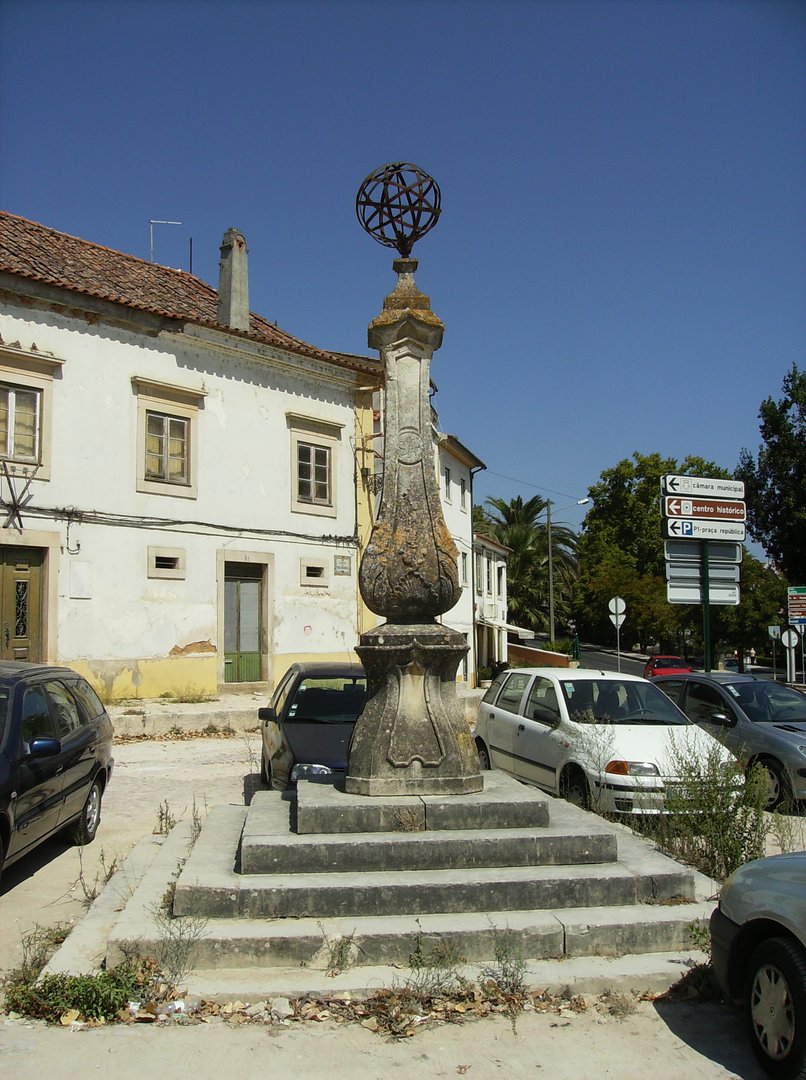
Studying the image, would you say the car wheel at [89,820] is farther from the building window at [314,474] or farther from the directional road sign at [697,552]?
the building window at [314,474]

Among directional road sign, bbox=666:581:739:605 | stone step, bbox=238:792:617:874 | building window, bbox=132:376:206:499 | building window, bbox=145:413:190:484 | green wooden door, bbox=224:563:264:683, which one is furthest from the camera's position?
green wooden door, bbox=224:563:264:683

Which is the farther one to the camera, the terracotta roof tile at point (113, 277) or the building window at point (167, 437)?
the building window at point (167, 437)

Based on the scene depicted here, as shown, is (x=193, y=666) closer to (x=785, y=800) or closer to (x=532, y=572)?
(x=785, y=800)

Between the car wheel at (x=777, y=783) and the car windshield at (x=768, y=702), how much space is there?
0.64 m

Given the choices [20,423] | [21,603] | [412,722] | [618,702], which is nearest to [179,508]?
[20,423]

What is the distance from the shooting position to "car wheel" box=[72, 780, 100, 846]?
25.7 ft

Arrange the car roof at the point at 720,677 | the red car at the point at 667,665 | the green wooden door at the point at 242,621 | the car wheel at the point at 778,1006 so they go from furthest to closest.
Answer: the red car at the point at 667,665 < the green wooden door at the point at 242,621 < the car roof at the point at 720,677 < the car wheel at the point at 778,1006

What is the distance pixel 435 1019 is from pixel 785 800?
632 centimetres

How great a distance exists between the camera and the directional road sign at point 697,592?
13.8 meters

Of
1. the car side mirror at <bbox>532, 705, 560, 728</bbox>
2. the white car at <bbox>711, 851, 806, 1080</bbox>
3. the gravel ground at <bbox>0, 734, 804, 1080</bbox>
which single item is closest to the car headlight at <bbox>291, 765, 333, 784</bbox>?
the car side mirror at <bbox>532, 705, 560, 728</bbox>

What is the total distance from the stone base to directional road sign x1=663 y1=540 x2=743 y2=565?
8.07m

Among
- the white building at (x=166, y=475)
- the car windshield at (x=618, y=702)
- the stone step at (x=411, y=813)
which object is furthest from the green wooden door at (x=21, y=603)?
the stone step at (x=411, y=813)

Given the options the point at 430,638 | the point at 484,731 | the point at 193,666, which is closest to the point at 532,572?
the point at 193,666

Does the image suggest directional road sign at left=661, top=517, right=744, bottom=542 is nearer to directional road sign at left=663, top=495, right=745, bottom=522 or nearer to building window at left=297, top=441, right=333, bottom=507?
directional road sign at left=663, top=495, right=745, bottom=522
